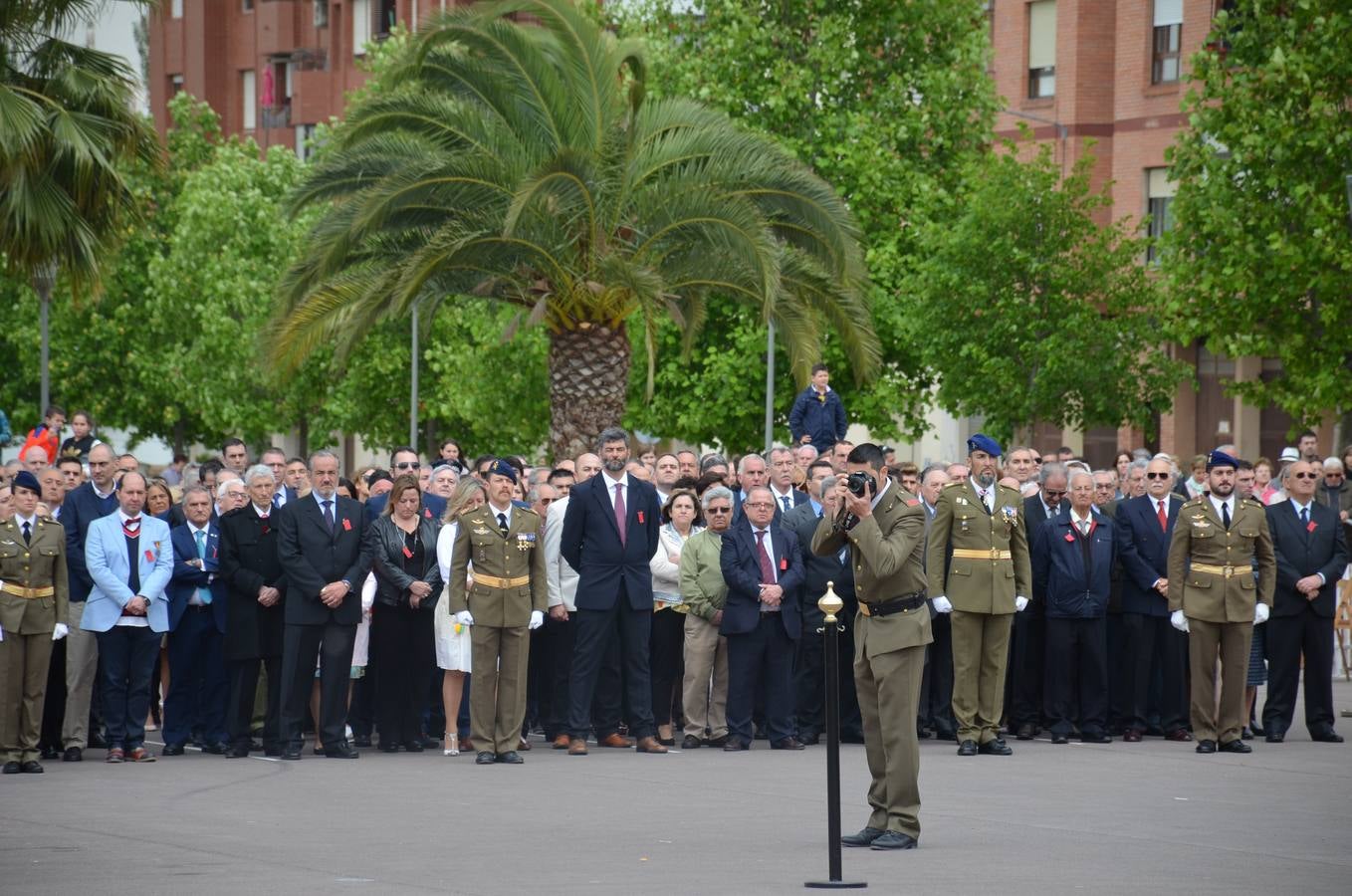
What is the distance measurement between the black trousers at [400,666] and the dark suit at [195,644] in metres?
1.17

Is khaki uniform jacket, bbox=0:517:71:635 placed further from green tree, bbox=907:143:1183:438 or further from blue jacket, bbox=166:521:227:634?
green tree, bbox=907:143:1183:438

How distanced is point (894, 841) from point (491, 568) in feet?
16.9

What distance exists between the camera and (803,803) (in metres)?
12.9

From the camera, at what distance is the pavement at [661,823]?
10.1 metres

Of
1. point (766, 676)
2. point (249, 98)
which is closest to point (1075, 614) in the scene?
point (766, 676)

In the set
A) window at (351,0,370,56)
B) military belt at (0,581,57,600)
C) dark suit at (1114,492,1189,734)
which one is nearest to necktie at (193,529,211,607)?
military belt at (0,581,57,600)

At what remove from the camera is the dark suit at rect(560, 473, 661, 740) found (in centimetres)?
1586

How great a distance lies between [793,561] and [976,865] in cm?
593

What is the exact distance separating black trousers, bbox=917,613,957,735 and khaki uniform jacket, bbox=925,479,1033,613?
84 cm

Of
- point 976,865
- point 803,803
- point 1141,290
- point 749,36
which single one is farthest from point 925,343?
point 976,865

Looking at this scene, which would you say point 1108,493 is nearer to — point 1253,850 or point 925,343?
point 1253,850

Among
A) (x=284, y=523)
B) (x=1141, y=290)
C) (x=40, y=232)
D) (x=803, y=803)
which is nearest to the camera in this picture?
(x=803, y=803)

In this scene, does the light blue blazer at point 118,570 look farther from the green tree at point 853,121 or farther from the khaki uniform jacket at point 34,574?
the green tree at point 853,121

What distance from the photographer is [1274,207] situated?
2956 centimetres
